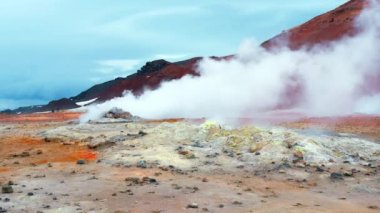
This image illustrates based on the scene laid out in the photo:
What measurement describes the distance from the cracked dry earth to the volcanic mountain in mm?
22284

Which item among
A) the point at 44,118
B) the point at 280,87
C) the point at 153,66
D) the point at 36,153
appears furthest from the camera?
the point at 153,66

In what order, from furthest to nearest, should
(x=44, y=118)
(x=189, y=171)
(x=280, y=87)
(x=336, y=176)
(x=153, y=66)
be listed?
(x=153, y=66) → (x=44, y=118) → (x=280, y=87) → (x=189, y=171) → (x=336, y=176)

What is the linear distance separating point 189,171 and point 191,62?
47427mm

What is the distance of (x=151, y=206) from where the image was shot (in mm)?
11336

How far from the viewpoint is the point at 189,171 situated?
Answer: 15.3m

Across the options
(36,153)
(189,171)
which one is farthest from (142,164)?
(36,153)

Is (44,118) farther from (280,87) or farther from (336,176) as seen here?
(336,176)

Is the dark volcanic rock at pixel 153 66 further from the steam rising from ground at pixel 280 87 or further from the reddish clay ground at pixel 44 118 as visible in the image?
the steam rising from ground at pixel 280 87

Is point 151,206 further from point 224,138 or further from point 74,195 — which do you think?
point 224,138

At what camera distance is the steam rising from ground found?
35344 millimetres

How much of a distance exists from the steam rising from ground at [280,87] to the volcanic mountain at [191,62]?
2398 millimetres

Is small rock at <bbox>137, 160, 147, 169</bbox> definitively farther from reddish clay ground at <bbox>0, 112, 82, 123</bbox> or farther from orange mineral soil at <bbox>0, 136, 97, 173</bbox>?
reddish clay ground at <bbox>0, 112, 82, 123</bbox>

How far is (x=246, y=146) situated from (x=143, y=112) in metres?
19.8

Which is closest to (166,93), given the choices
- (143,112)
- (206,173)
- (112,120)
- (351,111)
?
(143,112)
